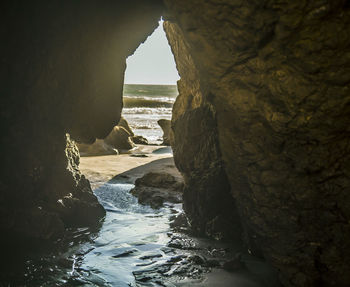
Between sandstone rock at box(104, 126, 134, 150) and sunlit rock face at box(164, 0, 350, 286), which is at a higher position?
sunlit rock face at box(164, 0, 350, 286)

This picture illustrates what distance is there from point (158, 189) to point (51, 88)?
3380 mm

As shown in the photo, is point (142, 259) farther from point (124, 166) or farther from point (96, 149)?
point (96, 149)

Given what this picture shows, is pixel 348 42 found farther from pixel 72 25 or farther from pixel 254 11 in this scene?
pixel 72 25

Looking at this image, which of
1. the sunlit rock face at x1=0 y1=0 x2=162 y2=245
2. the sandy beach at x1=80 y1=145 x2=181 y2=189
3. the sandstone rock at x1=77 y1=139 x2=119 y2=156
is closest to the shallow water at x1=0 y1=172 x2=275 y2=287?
the sunlit rock face at x1=0 y1=0 x2=162 y2=245

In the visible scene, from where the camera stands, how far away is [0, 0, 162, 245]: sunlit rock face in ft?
15.7

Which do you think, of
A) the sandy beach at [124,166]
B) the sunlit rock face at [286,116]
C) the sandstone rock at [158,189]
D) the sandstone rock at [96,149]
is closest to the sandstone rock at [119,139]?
the sandstone rock at [96,149]

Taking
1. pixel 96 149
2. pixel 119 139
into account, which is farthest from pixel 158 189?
pixel 119 139

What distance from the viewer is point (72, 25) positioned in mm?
4984

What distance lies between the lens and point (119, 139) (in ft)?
43.3

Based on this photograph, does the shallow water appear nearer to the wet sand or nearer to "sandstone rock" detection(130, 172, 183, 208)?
the wet sand

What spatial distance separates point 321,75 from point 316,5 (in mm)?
528

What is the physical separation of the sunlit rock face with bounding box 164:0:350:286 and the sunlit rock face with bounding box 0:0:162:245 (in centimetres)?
166

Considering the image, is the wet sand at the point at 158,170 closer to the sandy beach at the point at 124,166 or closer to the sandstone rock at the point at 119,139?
the sandy beach at the point at 124,166

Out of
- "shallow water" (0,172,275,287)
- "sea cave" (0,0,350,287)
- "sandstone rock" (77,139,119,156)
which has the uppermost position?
"sea cave" (0,0,350,287)
